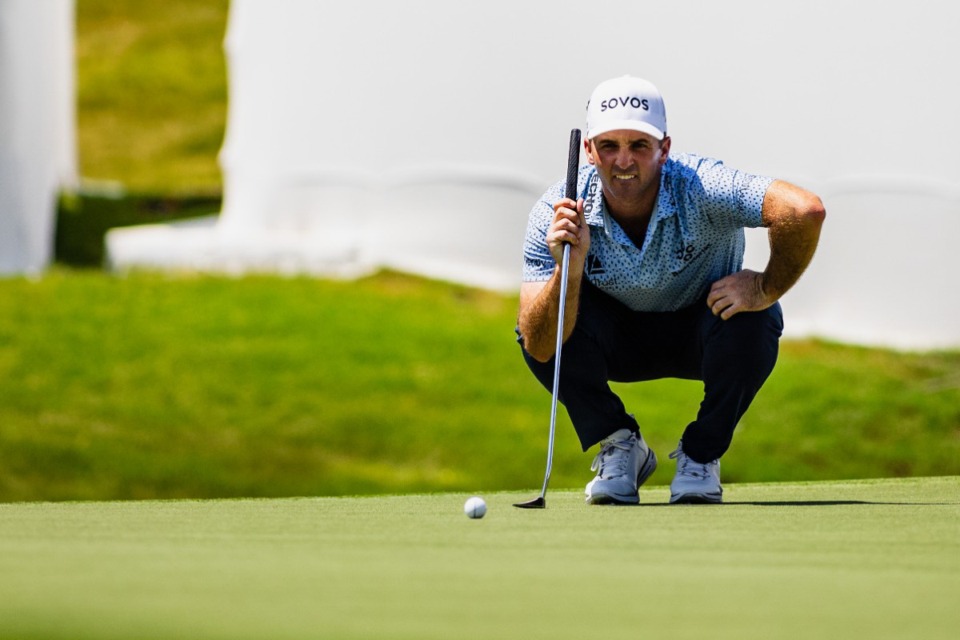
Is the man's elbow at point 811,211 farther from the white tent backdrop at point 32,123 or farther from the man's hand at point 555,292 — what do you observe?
the white tent backdrop at point 32,123

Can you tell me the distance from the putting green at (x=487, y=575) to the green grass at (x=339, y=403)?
6.50 metres

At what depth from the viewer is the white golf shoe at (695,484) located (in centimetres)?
419

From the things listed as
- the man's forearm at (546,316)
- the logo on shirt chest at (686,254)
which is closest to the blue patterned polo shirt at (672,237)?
the logo on shirt chest at (686,254)

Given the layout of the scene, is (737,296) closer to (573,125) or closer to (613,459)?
(613,459)

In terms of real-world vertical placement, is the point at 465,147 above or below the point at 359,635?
below

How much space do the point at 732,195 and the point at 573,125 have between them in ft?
26.2

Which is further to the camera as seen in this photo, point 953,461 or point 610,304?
point 953,461

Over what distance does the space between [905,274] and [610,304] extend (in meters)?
7.86

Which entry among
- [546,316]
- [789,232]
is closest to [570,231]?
[546,316]

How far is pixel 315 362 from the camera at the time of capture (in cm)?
1126

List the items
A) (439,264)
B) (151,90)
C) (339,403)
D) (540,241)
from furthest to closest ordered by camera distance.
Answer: (151,90) < (439,264) < (339,403) < (540,241)

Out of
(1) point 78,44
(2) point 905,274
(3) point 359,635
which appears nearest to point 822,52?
(2) point 905,274

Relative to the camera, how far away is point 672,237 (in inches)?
163

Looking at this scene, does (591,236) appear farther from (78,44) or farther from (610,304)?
(78,44)
